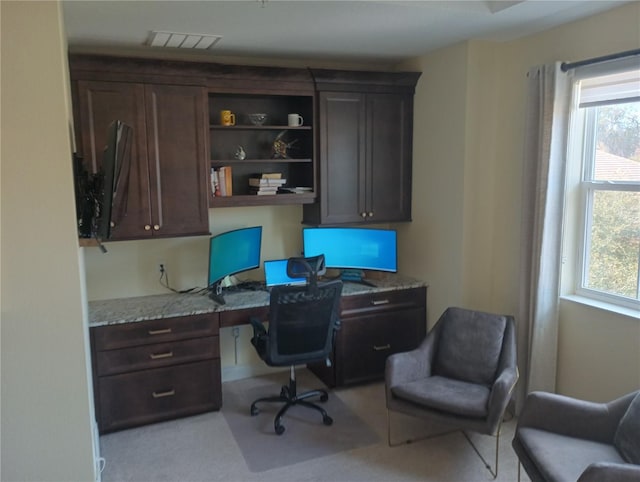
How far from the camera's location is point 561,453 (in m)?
2.30

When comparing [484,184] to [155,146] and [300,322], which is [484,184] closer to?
[300,322]

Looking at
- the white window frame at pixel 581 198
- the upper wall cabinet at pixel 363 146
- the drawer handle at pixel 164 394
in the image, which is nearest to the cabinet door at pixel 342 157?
the upper wall cabinet at pixel 363 146

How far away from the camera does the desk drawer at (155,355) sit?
3.20 metres

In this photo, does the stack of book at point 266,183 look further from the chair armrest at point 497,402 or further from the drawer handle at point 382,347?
the chair armrest at point 497,402

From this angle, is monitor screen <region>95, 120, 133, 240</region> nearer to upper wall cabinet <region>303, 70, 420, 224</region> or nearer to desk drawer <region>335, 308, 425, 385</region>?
upper wall cabinet <region>303, 70, 420, 224</region>

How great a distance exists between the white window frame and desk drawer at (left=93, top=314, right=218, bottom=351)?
2218mm

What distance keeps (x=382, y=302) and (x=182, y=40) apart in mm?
2188

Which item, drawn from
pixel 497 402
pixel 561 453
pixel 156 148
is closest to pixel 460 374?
pixel 497 402

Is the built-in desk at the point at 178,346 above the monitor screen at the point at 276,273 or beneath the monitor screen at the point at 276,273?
beneath

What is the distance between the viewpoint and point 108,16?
107 inches

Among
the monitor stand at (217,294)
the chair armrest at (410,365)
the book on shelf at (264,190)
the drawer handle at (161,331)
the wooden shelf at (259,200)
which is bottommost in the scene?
the chair armrest at (410,365)

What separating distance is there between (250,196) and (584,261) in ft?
7.02

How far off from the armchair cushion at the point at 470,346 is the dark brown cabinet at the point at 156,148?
1.72m

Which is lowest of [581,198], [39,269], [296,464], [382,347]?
[296,464]
